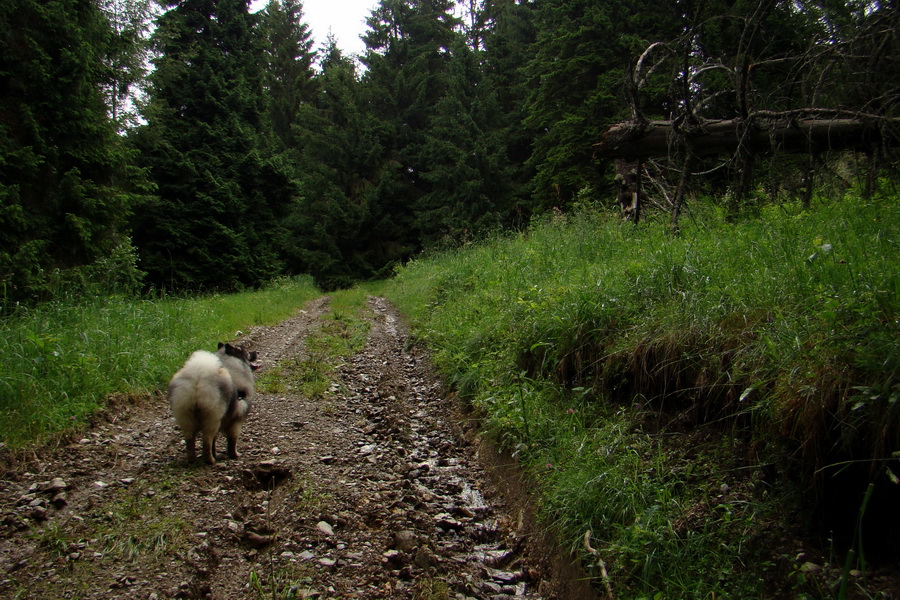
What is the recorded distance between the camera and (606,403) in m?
3.77

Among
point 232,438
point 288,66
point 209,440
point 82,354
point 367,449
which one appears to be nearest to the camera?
point 209,440

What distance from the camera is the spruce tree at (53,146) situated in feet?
24.5

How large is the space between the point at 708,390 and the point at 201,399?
365 cm

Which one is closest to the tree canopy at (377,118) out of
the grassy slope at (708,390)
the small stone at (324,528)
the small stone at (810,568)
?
the grassy slope at (708,390)

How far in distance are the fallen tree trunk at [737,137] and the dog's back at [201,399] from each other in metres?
5.94

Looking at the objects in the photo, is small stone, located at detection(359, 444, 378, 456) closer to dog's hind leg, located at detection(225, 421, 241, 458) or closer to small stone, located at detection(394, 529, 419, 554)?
dog's hind leg, located at detection(225, 421, 241, 458)

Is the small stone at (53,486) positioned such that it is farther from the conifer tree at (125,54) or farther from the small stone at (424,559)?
the conifer tree at (125,54)

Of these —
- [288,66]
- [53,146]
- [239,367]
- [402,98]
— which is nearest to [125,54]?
[53,146]

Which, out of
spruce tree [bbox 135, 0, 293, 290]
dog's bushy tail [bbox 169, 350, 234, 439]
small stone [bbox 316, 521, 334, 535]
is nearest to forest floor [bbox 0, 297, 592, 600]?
small stone [bbox 316, 521, 334, 535]

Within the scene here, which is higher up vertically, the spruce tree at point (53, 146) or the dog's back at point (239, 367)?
the spruce tree at point (53, 146)

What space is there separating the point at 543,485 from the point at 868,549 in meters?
1.71

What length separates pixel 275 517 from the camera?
10.6 ft

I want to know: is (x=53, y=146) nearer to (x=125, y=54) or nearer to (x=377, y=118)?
(x=125, y=54)

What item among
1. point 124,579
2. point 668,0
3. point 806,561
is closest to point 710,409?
point 806,561
